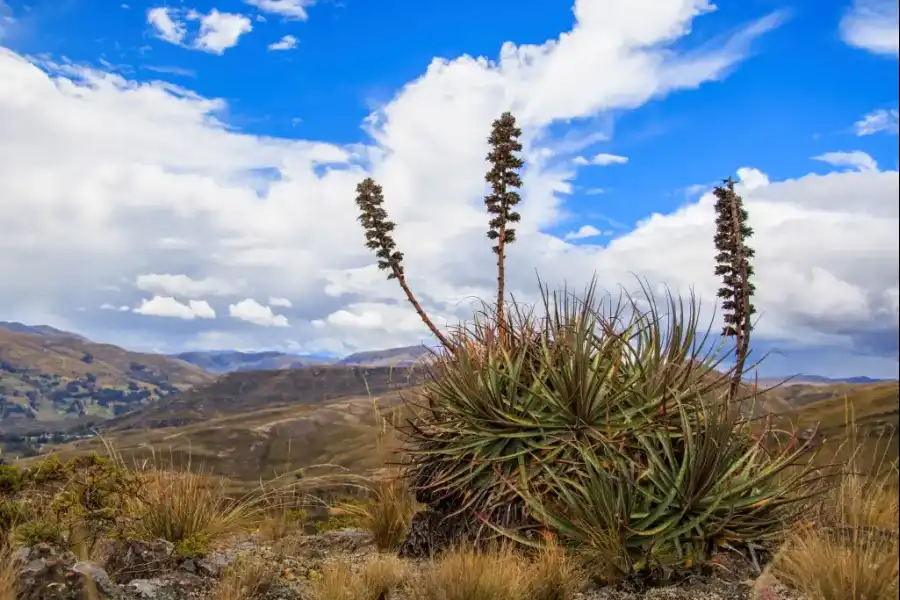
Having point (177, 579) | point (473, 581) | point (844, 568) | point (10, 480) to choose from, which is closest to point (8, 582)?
point (177, 579)

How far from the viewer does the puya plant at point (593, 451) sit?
23.9ft

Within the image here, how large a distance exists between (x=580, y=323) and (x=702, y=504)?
237 cm

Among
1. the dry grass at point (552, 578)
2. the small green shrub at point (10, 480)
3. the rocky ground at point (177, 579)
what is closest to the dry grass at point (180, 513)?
the rocky ground at point (177, 579)

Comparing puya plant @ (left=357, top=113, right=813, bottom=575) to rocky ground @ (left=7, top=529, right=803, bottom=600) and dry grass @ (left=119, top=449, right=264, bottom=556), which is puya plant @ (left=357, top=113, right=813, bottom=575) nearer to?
rocky ground @ (left=7, top=529, right=803, bottom=600)

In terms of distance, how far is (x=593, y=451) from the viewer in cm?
773

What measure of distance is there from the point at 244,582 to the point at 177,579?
2.15ft

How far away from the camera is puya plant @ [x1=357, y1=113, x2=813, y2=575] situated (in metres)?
7.29

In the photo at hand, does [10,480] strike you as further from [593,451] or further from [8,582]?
[593,451]

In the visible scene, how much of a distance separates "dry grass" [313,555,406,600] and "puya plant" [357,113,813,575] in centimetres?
112

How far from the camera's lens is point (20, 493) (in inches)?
327

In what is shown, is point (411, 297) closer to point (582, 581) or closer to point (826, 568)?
point (582, 581)

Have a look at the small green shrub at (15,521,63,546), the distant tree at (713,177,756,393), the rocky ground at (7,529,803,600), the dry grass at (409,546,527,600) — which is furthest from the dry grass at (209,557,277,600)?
the distant tree at (713,177,756,393)

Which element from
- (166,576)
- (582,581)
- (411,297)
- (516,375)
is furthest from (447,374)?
(411,297)

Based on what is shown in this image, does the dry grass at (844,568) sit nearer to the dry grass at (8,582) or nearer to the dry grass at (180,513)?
the dry grass at (180,513)
